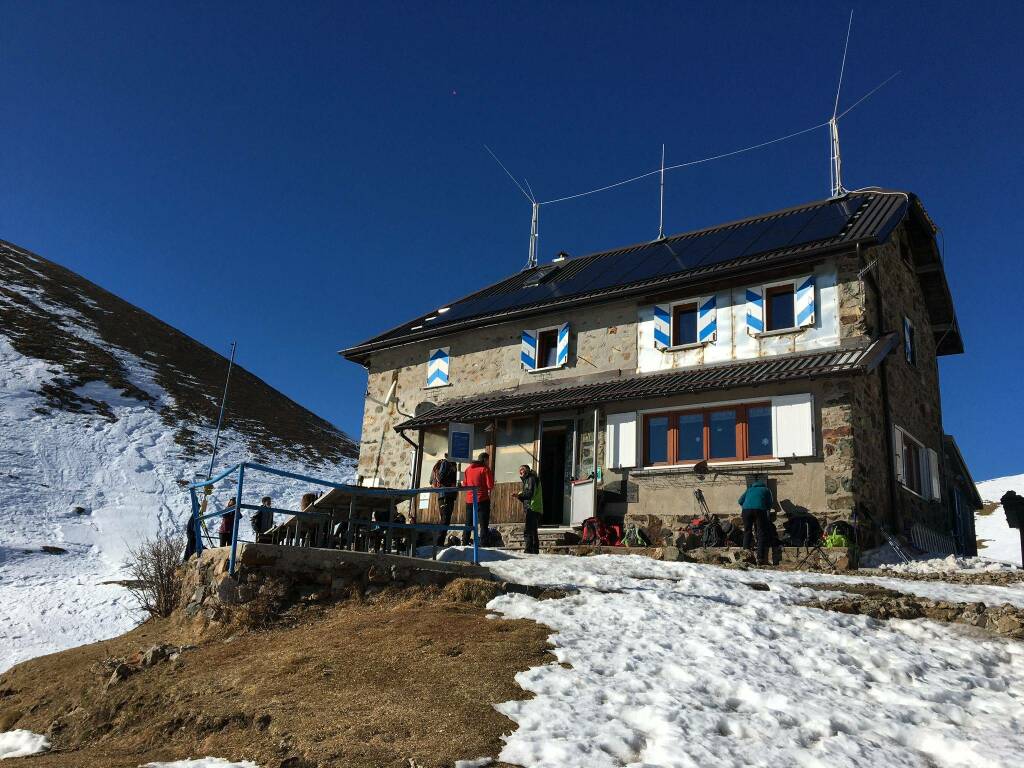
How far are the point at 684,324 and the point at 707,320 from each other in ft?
2.42

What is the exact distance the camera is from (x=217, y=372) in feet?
189

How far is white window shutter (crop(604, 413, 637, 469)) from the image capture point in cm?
1600

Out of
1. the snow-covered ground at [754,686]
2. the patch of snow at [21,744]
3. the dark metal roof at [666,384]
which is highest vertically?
the dark metal roof at [666,384]

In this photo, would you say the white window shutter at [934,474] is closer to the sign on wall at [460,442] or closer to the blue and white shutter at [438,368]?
the sign on wall at [460,442]

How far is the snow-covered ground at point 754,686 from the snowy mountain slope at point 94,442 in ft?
43.6

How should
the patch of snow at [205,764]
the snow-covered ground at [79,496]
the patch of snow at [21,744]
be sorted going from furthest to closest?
the snow-covered ground at [79,496] < the patch of snow at [21,744] < the patch of snow at [205,764]

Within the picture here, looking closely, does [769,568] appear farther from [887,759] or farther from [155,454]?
[155,454]

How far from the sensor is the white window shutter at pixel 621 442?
1600 cm

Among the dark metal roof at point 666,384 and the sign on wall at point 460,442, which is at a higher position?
the dark metal roof at point 666,384

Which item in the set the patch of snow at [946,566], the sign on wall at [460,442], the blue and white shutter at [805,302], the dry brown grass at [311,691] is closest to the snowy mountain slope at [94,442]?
the sign on wall at [460,442]

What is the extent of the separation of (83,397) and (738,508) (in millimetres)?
36708

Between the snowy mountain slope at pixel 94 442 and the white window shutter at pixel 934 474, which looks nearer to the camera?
the white window shutter at pixel 934 474

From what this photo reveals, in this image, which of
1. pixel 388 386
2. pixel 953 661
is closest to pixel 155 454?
pixel 388 386

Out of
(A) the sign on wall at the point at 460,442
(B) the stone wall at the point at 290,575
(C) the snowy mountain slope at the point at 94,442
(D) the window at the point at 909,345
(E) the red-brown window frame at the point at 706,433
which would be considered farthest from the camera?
(C) the snowy mountain slope at the point at 94,442
